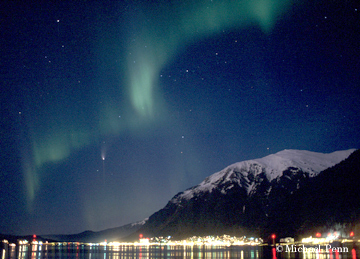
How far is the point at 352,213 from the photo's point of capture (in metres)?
141

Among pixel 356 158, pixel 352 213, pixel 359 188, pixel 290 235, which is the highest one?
pixel 356 158

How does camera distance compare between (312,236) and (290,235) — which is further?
(290,235)

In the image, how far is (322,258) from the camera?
58625 mm

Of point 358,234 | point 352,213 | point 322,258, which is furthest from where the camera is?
point 352,213

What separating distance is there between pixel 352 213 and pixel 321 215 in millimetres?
35319

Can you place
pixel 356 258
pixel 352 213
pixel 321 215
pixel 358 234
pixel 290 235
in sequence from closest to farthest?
1. pixel 356 258
2. pixel 358 234
3. pixel 352 213
4. pixel 321 215
5. pixel 290 235

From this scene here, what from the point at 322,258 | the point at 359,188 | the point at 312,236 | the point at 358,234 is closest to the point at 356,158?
the point at 359,188

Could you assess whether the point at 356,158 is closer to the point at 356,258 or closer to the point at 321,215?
the point at 321,215

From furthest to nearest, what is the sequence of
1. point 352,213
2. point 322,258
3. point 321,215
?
point 321,215
point 352,213
point 322,258

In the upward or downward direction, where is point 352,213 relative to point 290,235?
upward

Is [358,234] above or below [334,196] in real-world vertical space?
below

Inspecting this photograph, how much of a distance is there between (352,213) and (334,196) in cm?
4155

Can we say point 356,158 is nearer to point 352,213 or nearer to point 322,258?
point 352,213

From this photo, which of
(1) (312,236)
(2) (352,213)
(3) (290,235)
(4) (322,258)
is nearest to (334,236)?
(2) (352,213)
